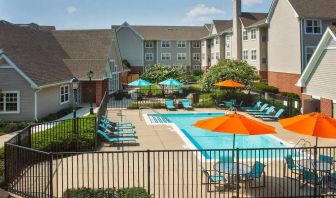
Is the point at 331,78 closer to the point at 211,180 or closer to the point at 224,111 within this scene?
the point at 224,111

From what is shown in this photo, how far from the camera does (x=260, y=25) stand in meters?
50.2

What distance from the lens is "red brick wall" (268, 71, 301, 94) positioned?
4186 cm

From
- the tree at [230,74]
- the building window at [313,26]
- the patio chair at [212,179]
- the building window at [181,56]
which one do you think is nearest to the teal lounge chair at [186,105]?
the tree at [230,74]

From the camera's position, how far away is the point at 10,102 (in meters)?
27.2

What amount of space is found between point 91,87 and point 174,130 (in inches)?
688

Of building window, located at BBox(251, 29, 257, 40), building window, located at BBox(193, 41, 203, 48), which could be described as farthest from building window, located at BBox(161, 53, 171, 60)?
building window, located at BBox(251, 29, 257, 40)

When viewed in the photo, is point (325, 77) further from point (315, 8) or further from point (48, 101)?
point (48, 101)

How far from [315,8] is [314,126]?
113ft

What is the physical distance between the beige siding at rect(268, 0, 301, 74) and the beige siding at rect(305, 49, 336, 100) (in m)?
14.7

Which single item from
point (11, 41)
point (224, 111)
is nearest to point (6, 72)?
point (11, 41)

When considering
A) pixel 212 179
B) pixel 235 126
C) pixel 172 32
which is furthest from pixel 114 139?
pixel 172 32

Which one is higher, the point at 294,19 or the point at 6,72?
the point at 294,19

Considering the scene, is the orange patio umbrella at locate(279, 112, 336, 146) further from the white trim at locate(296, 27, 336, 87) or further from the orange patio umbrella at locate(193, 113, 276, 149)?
the white trim at locate(296, 27, 336, 87)

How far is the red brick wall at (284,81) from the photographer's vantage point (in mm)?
41859
